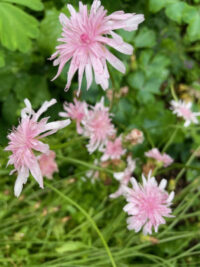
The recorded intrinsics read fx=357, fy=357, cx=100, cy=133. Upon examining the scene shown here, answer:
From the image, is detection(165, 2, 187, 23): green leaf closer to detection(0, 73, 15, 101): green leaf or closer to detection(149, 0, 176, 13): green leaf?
detection(149, 0, 176, 13): green leaf

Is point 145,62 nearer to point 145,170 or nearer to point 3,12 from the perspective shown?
point 145,170

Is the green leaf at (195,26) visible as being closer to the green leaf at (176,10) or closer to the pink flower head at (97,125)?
the green leaf at (176,10)

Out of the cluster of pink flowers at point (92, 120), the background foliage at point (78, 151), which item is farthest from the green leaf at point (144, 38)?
the cluster of pink flowers at point (92, 120)

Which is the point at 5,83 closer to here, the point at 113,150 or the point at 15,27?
the point at 15,27

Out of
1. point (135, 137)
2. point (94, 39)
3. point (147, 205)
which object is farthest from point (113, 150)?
point (94, 39)

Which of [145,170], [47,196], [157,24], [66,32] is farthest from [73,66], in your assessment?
[157,24]

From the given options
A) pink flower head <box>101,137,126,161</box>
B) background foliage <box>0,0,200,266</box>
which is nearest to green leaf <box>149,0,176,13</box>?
background foliage <box>0,0,200,266</box>
